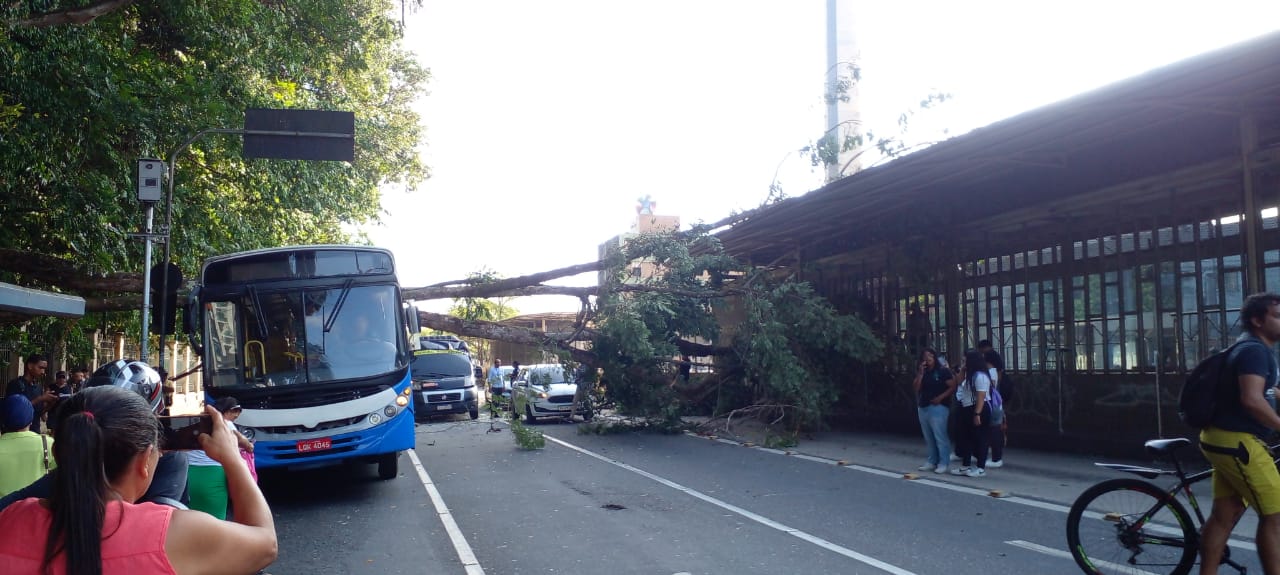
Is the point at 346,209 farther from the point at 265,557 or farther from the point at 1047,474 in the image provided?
the point at 265,557

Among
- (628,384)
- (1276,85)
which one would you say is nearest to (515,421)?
(628,384)

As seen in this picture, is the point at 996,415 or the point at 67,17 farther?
the point at 996,415

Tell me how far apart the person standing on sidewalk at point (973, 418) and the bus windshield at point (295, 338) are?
7.04 m

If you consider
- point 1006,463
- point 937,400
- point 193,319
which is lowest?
point 1006,463

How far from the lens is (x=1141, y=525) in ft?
19.3

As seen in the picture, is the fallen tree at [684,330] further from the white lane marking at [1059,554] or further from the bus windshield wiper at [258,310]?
the white lane marking at [1059,554]

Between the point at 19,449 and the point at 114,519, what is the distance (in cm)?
327

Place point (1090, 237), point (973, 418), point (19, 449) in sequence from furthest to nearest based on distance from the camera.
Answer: point (1090, 237) → point (973, 418) → point (19, 449)

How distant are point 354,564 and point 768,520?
12.6 feet

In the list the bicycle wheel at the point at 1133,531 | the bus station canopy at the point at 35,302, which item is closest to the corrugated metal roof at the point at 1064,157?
the bicycle wheel at the point at 1133,531

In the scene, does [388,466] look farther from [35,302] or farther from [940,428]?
[940,428]

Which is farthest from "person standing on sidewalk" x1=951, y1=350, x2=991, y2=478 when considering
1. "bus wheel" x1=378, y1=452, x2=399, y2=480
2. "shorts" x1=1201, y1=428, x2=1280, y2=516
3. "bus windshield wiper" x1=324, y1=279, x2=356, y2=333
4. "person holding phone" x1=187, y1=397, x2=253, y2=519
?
"person holding phone" x1=187, y1=397, x2=253, y2=519

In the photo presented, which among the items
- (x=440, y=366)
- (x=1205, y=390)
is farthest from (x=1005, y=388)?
(x=440, y=366)

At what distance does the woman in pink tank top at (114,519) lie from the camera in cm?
205
